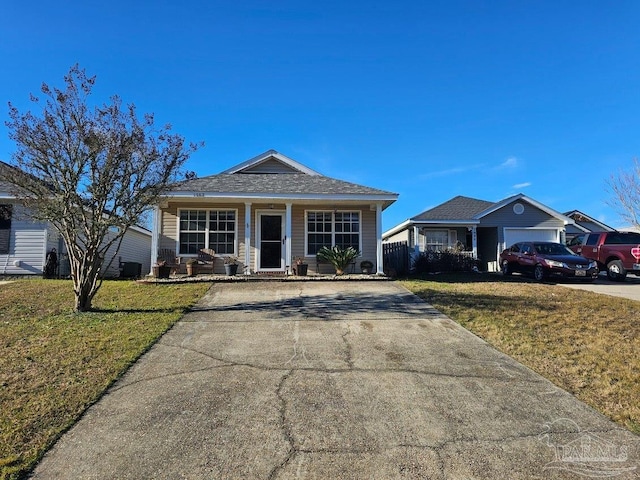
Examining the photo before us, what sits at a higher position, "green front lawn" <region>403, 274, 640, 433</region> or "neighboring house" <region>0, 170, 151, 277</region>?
"neighboring house" <region>0, 170, 151, 277</region>

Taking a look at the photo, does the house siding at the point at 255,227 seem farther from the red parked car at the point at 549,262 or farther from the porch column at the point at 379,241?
the red parked car at the point at 549,262

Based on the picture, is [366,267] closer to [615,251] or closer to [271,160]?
[271,160]

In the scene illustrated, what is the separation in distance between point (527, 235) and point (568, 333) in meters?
15.4

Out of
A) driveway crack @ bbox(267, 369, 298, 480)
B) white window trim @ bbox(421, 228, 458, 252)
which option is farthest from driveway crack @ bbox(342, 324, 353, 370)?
white window trim @ bbox(421, 228, 458, 252)

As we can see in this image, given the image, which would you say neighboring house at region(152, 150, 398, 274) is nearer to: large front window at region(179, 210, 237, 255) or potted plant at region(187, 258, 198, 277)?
large front window at region(179, 210, 237, 255)

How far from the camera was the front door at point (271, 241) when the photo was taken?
1384cm

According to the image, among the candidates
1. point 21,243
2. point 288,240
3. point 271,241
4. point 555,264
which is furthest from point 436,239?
point 21,243

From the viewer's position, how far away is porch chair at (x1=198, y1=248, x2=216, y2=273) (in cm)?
1316

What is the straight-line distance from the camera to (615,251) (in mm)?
14062

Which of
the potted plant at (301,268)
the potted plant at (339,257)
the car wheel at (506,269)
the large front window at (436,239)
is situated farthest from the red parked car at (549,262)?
the potted plant at (301,268)

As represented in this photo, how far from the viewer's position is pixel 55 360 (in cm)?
484

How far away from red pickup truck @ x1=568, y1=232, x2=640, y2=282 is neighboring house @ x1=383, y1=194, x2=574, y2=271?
4.49m

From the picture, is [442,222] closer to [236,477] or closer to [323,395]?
[323,395]

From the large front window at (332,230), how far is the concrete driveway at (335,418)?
27.0ft
